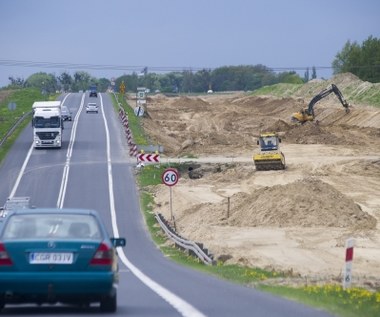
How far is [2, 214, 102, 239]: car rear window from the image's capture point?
13.9 m

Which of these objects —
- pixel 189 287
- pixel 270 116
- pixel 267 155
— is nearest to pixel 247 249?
pixel 189 287

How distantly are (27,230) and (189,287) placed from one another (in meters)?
6.19

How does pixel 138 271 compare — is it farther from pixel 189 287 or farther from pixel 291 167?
pixel 291 167

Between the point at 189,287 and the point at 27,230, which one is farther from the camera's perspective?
the point at 189,287

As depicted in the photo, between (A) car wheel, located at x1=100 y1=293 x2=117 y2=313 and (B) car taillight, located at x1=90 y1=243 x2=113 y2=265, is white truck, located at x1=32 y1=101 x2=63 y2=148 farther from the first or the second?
(B) car taillight, located at x1=90 y1=243 x2=113 y2=265

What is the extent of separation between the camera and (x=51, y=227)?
14.0 meters

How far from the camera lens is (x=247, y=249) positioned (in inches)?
1444

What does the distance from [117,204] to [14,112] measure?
2340 inches

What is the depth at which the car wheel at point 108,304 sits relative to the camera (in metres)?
13.9

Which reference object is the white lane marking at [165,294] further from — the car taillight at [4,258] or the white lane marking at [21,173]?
the white lane marking at [21,173]

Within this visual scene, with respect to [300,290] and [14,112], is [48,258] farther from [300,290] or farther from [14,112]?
[14,112]

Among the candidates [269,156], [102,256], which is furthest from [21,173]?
[102,256]

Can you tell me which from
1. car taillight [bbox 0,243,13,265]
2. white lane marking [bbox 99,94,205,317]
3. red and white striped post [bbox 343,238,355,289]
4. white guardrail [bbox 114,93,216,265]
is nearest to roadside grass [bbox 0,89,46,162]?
white guardrail [bbox 114,93,216,265]

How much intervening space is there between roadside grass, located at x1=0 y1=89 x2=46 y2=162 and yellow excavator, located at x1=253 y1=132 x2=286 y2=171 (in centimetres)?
1809
